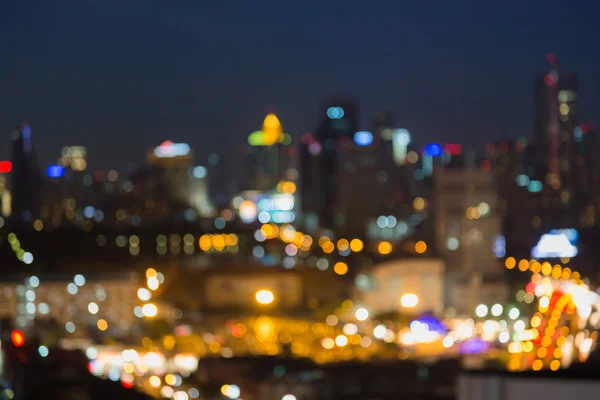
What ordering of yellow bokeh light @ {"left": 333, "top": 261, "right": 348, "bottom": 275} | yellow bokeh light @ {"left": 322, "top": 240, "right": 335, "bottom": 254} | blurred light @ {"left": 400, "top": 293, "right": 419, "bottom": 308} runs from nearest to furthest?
1. blurred light @ {"left": 400, "top": 293, "right": 419, "bottom": 308}
2. yellow bokeh light @ {"left": 333, "top": 261, "right": 348, "bottom": 275}
3. yellow bokeh light @ {"left": 322, "top": 240, "right": 335, "bottom": 254}

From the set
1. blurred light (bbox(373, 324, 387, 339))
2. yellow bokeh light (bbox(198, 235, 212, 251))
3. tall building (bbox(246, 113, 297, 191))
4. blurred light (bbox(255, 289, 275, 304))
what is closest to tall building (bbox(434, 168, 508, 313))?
blurred light (bbox(255, 289, 275, 304))

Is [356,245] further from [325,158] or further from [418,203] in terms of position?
[325,158]

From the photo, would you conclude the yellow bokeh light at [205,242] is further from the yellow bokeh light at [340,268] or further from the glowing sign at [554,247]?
the glowing sign at [554,247]

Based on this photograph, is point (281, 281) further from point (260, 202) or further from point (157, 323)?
point (260, 202)

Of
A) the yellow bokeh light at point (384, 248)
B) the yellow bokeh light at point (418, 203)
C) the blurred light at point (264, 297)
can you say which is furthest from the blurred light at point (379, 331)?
the yellow bokeh light at point (418, 203)

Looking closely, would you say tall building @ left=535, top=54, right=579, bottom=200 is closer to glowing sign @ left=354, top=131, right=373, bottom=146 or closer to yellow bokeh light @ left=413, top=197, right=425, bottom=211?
yellow bokeh light @ left=413, top=197, right=425, bottom=211
